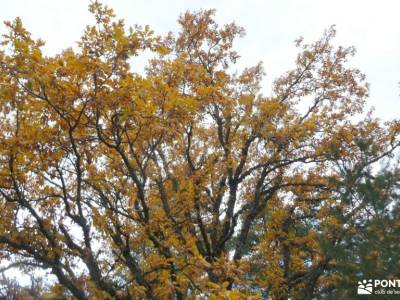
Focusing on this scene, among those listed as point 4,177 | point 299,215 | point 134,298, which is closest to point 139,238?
point 134,298

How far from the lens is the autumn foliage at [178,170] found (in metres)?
6.39

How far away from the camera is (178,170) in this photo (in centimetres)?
1159

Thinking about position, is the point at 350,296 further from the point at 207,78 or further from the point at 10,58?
the point at 10,58

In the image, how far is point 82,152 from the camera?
7.75 meters

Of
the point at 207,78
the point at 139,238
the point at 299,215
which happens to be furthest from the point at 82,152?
the point at 299,215

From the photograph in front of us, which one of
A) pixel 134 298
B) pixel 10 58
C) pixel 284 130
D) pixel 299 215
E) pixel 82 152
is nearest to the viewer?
pixel 10 58

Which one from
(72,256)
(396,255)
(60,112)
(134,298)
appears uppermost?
(60,112)

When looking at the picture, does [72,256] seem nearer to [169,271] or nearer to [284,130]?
[169,271]

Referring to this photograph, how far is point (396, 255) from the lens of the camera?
7.92 m

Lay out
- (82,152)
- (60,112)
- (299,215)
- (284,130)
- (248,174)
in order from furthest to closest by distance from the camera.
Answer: (299,215) → (248,174) → (284,130) → (82,152) → (60,112)

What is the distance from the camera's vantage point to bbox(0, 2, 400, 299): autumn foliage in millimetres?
6391

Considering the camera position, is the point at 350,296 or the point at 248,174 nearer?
the point at 350,296

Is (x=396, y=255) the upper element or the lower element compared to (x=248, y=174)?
lower

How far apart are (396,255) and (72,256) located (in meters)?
5.11
